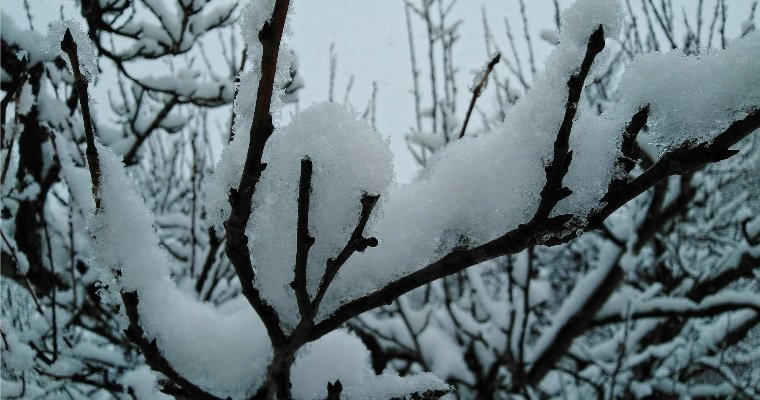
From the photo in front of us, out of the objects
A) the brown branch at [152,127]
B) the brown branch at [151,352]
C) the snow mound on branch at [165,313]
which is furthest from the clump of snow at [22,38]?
the brown branch at [151,352]

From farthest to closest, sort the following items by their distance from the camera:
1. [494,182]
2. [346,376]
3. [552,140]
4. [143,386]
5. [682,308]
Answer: [682,308], [143,386], [346,376], [494,182], [552,140]

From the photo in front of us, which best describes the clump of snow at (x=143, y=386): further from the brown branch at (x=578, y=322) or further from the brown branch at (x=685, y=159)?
the brown branch at (x=578, y=322)

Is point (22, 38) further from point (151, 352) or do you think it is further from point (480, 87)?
point (480, 87)

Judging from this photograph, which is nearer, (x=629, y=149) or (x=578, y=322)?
(x=629, y=149)

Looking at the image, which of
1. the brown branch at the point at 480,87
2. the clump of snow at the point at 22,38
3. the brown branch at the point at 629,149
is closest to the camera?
the brown branch at the point at 629,149

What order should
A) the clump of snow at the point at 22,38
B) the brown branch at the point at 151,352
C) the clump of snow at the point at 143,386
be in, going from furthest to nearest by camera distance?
the clump of snow at the point at 22,38
the clump of snow at the point at 143,386
the brown branch at the point at 151,352

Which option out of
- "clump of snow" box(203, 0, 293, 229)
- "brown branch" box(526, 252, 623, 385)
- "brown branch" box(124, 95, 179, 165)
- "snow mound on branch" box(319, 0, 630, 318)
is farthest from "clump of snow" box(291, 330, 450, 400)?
"brown branch" box(124, 95, 179, 165)

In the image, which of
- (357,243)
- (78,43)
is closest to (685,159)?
(357,243)
